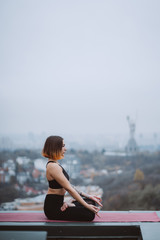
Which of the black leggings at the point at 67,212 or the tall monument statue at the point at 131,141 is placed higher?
the tall monument statue at the point at 131,141

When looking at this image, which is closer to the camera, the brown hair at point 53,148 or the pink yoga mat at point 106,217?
the brown hair at point 53,148

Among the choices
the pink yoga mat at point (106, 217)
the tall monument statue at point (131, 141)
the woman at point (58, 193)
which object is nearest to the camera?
the woman at point (58, 193)

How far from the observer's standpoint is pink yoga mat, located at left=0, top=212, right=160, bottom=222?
2.11 meters

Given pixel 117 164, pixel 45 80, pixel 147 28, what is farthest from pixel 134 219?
pixel 147 28

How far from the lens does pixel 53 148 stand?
1967 mm

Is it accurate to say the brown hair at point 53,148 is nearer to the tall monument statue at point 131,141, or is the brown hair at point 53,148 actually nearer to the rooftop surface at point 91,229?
the rooftop surface at point 91,229

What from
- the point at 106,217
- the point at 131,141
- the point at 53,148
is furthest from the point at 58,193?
the point at 131,141

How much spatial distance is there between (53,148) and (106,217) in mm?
762

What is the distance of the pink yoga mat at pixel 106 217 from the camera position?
6.92 ft

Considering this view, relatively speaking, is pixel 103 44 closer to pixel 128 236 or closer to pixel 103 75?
pixel 103 75

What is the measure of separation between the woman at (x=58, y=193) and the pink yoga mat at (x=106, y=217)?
0.39 feet

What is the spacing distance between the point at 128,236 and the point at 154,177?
3.01 meters

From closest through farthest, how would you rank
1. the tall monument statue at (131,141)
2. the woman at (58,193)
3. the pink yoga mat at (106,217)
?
1. the woman at (58,193)
2. the pink yoga mat at (106,217)
3. the tall monument statue at (131,141)

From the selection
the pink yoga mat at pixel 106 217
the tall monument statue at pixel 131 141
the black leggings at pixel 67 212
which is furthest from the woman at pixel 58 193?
the tall monument statue at pixel 131 141
